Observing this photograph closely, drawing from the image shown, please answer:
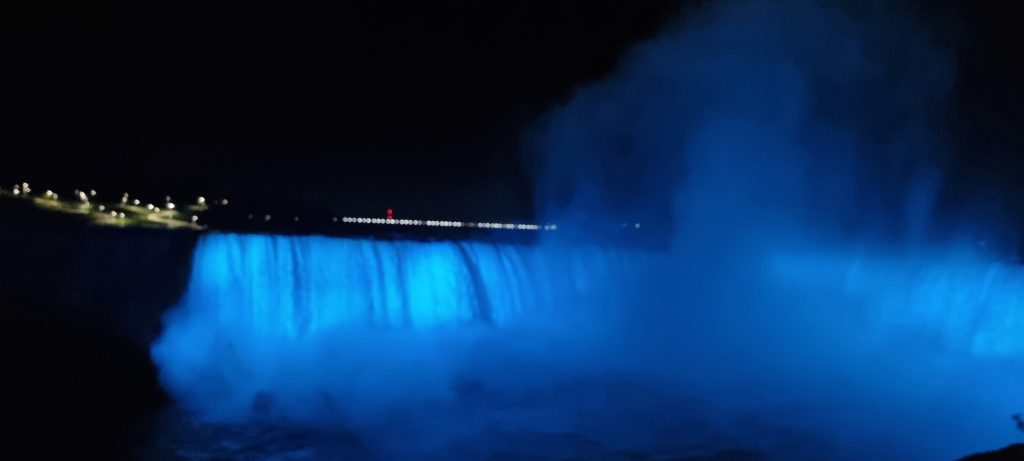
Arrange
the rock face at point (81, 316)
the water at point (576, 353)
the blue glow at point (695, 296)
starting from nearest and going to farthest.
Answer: the water at point (576, 353) → the rock face at point (81, 316) → the blue glow at point (695, 296)

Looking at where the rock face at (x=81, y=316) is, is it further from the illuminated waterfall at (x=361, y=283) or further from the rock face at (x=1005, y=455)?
the rock face at (x=1005, y=455)

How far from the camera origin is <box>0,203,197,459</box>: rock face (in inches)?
356

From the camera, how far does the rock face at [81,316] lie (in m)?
9.05

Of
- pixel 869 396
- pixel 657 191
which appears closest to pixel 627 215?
pixel 657 191

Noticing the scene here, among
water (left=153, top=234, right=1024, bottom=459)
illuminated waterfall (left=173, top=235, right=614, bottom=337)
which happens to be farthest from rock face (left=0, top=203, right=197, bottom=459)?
illuminated waterfall (left=173, top=235, right=614, bottom=337)

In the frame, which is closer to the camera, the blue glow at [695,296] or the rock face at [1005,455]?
the rock face at [1005,455]

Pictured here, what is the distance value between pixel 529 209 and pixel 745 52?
7.22m

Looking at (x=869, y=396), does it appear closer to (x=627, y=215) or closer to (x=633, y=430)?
(x=633, y=430)

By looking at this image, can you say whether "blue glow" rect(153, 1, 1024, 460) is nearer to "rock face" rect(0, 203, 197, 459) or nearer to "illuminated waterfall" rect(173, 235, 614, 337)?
"illuminated waterfall" rect(173, 235, 614, 337)

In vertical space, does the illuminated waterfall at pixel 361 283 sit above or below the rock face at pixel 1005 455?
above

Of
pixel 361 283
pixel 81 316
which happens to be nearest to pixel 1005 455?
pixel 361 283

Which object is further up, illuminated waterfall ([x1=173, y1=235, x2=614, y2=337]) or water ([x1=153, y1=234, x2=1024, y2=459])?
illuminated waterfall ([x1=173, y1=235, x2=614, y2=337])

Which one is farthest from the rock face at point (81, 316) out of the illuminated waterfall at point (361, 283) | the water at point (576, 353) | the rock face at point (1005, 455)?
the rock face at point (1005, 455)

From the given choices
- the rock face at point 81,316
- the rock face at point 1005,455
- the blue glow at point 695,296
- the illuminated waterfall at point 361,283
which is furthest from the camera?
the illuminated waterfall at point 361,283
